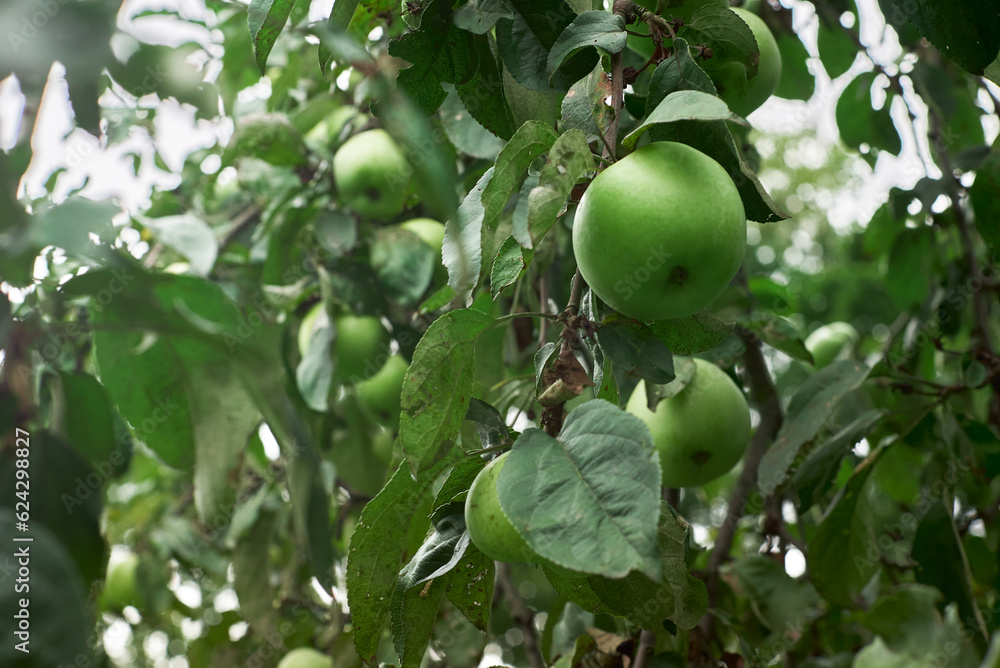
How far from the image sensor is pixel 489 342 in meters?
1.34

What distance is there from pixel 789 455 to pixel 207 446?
101cm

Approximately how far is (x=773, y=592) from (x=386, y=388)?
35.6 inches

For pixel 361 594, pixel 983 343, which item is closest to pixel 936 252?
pixel 983 343

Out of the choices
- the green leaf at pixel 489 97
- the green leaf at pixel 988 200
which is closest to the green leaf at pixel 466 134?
the green leaf at pixel 489 97

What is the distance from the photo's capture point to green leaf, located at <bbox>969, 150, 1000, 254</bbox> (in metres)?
1.66

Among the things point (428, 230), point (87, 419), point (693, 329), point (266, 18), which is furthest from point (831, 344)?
point (87, 419)

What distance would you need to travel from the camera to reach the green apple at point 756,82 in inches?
→ 40.7

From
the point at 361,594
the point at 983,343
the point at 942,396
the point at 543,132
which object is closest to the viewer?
the point at 543,132

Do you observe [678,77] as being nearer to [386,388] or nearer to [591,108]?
[591,108]

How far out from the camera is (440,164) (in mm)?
452

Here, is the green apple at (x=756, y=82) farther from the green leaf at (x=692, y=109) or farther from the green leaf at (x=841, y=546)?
the green leaf at (x=841, y=546)

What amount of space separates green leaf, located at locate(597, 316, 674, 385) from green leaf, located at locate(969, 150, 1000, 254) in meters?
1.21

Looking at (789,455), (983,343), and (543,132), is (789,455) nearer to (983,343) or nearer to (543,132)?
(983,343)

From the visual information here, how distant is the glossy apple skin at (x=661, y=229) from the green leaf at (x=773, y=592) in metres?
0.94
